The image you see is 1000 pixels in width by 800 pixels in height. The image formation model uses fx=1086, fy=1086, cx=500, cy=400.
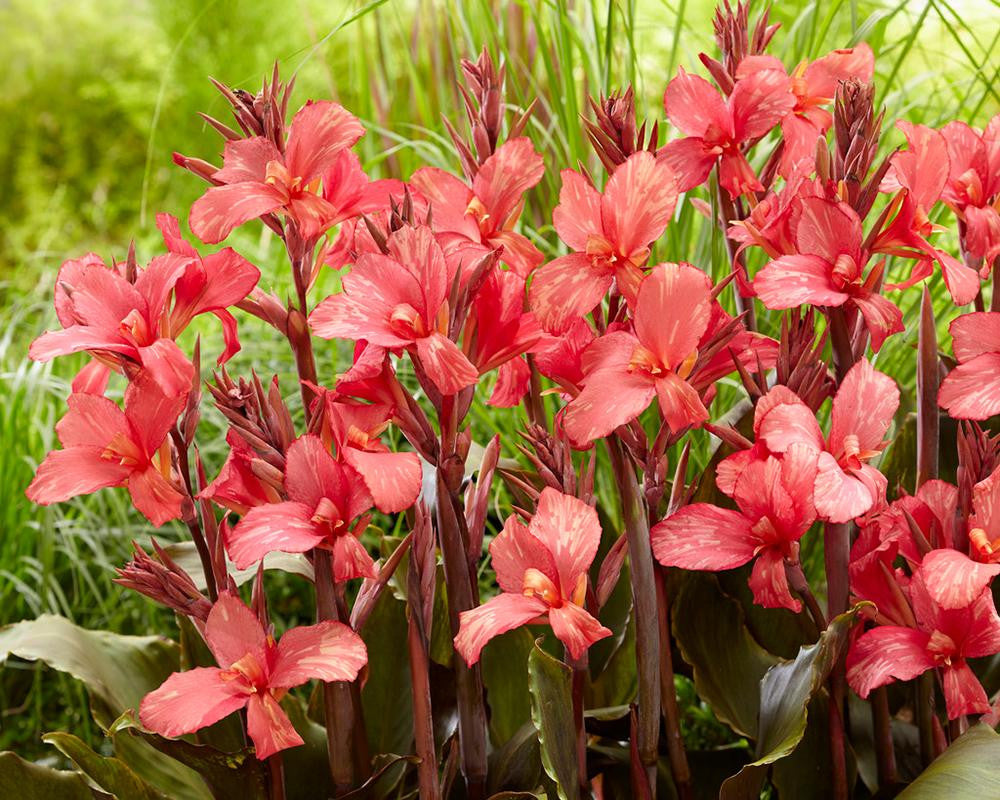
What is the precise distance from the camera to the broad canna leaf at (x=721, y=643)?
76 cm

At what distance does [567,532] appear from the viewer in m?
0.55

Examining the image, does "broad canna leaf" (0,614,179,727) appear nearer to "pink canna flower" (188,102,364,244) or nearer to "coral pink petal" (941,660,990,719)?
"pink canna flower" (188,102,364,244)

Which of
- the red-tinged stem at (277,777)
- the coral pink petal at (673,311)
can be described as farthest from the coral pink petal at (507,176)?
the red-tinged stem at (277,777)

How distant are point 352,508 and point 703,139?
0.31m

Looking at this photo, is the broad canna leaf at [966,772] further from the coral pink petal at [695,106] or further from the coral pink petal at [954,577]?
the coral pink petal at [695,106]

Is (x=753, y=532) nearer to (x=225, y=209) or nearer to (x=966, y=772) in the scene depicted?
(x=966, y=772)

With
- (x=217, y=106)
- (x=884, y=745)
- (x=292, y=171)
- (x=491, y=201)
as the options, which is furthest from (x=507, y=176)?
(x=217, y=106)

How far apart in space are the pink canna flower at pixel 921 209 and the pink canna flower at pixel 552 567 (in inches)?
8.9

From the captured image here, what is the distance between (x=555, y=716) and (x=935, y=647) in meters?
0.21

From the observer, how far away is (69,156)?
176 inches

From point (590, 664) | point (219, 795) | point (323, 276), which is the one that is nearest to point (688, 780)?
point (590, 664)

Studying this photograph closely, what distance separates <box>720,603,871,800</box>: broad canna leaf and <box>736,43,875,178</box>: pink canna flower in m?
0.28

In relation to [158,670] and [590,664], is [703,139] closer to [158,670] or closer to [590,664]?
[590,664]

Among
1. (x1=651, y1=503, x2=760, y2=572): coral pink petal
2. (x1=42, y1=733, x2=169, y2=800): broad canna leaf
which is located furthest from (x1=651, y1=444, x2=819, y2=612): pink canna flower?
(x1=42, y1=733, x2=169, y2=800): broad canna leaf
